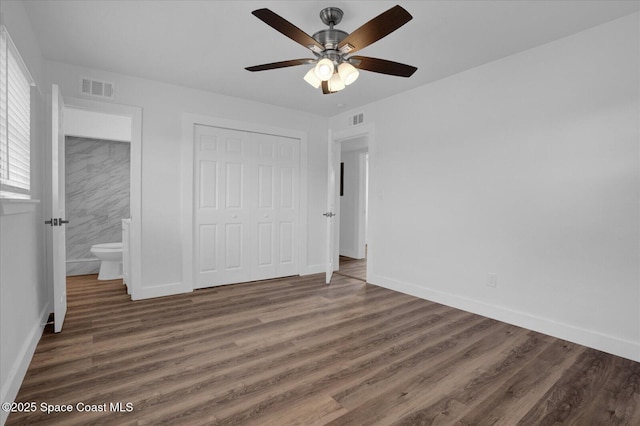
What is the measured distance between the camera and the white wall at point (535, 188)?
7.86ft

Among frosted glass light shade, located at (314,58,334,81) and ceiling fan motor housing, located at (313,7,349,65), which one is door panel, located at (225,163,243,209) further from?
Result: frosted glass light shade, located at (314,58,334,81)

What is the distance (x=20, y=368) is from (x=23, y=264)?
2.32 ft

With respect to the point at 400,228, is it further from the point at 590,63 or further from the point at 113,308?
the point at 113,308

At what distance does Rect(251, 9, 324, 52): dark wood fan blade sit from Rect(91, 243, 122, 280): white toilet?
3921 millimetres

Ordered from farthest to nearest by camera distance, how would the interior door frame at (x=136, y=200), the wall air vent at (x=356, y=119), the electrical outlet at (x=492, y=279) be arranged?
the wall air vent at (x=356, y=119) < the interior door frame at (x=136, y=200) < the electrical outlet at (x=492, y=279)

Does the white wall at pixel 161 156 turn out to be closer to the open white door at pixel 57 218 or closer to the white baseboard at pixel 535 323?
the open white door at pixel 57 218

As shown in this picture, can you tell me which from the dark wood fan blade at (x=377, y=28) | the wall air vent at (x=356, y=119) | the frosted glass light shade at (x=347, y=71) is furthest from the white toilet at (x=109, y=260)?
→ the dark wood fan blade at (x=377, y=28)

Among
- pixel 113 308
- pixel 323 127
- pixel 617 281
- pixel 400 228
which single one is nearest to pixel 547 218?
pixel 617 281

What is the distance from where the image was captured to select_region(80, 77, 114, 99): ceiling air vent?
332cm

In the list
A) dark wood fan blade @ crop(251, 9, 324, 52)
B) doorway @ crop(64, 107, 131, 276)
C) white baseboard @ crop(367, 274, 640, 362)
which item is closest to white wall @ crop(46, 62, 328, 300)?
doorway @ crop(64, 107, 131, 276)

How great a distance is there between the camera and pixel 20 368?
1927mm

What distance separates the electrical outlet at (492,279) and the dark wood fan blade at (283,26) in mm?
2571

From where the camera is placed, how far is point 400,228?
405 centimetres

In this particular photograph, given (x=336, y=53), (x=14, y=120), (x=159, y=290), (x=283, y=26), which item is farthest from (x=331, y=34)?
(x=159, y=290)
